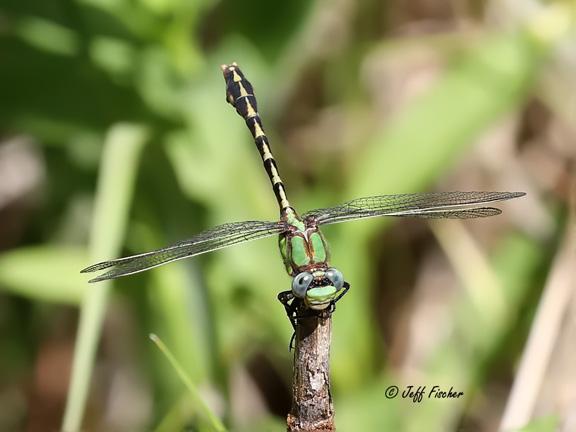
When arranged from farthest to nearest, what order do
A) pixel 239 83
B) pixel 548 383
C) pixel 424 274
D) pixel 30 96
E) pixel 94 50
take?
pixel 424 274 < pixel 548 383 < pixel 30 96 < pixel 94 50 < pixel 239 83

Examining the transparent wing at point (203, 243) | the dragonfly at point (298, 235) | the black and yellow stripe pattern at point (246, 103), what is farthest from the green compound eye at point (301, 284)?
the black and yellow stripe pattern at point (246, 103)

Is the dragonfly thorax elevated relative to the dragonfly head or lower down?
elevated

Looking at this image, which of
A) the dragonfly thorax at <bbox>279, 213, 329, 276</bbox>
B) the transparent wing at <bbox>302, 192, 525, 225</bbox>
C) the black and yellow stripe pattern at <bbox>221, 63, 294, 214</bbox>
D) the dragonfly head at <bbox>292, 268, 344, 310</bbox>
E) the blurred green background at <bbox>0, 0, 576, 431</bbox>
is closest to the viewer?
the dragonfly head at <bbox>292, 268, 344, 310</bbox>

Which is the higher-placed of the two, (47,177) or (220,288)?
(47,177)

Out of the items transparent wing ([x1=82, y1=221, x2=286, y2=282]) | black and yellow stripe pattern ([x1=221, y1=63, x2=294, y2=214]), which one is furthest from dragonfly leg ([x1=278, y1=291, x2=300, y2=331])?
black and yellow stripe pattern ([x1=221, y1=63, x2=294, y2=214])

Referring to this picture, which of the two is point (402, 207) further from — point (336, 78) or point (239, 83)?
point (336, 78)

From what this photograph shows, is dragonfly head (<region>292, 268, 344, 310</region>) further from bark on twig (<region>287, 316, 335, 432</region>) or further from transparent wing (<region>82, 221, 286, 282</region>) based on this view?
transparent wing (<region>82, 221, 286, 282</region>)

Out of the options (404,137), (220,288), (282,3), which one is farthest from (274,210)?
(282,3)
